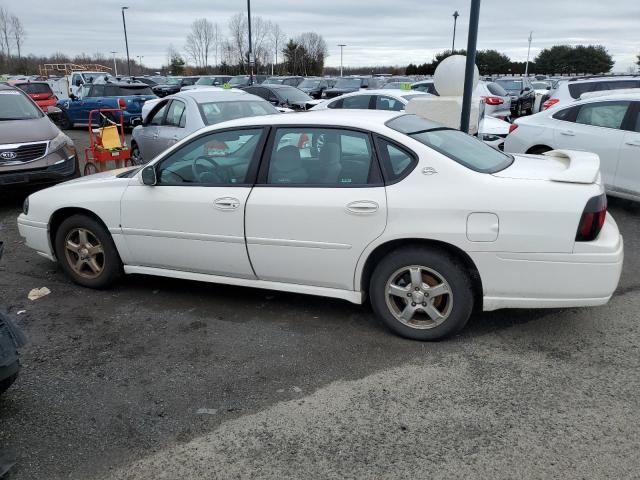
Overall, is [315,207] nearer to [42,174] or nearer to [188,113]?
[188,113]

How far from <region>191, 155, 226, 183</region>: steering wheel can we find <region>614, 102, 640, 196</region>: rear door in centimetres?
533

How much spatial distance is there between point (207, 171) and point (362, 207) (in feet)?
4.54

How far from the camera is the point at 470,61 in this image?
22.2 ft

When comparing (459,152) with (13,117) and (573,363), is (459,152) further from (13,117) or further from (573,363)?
(13,117)

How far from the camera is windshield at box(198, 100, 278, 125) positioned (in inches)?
329

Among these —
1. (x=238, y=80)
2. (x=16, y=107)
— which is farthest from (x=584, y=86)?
(x=238, y=80)

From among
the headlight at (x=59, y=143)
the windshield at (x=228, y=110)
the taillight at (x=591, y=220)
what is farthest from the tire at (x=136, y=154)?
the taillight at (x=591, y=220)

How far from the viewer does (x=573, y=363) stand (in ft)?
11.8

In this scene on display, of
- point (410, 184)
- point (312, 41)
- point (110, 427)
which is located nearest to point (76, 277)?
point (110, 427)

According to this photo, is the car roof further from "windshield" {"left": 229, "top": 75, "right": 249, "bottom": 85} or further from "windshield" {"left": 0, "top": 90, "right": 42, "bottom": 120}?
"windshield" {"left": 229, "top": 75, "right": 249, "bottom": 85}

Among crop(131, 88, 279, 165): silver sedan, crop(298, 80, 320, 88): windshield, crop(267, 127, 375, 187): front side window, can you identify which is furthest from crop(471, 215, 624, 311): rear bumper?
crop(298, 80, 320, 88): windshield

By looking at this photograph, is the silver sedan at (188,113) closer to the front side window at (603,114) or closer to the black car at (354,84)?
the front side window at (603,114)

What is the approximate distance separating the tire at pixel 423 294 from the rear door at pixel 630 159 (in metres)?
4.41

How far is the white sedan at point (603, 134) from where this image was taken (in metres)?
6.92
